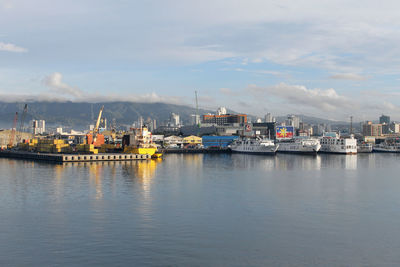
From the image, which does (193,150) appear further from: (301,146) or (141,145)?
(141,145)

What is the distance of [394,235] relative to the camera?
21266mm

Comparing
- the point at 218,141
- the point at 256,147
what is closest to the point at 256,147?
the point at 256,147

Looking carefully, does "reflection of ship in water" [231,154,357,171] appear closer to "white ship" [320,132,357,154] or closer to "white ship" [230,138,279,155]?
"white ship" [230,138,279,155]

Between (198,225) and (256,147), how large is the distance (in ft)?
281

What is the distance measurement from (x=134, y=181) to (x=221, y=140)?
95.0 metres

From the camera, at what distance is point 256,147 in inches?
4220

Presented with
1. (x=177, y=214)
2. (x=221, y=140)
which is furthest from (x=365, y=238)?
(x=221, y=140)

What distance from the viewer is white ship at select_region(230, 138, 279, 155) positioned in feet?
337

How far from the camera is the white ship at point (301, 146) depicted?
102 meters

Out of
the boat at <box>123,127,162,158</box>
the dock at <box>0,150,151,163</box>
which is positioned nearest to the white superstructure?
the boat at <box>123,127,162,158</box>

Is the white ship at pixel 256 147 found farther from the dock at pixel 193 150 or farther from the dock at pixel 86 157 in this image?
the dock at pixel 86 157

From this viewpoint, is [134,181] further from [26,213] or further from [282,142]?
[282,142]

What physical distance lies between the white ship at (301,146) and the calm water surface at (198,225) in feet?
207

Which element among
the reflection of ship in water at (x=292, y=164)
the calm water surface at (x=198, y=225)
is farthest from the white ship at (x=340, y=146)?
the calm water surface at (x=198, y=225)
